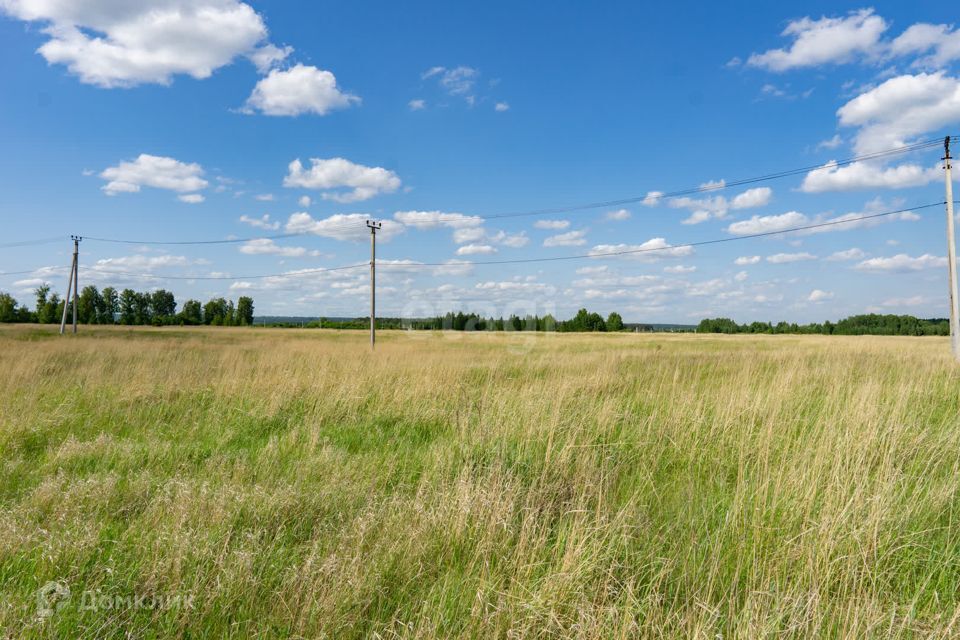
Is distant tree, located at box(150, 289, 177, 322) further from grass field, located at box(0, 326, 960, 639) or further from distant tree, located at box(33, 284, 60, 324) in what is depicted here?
grass field, located at box(0, 326, 960, 639)

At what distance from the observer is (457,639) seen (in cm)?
214

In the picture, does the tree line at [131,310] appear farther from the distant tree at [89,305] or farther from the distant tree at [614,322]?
the distant tree at [614,322]

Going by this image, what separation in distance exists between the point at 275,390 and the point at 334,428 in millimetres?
2598

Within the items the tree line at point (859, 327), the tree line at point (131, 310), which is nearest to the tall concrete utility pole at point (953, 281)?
the tree line at point (859, 327)

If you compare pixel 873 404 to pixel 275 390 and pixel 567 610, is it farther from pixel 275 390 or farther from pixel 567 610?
pixel 275 390

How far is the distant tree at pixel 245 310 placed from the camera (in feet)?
352

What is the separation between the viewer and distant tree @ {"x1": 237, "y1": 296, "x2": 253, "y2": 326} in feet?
352

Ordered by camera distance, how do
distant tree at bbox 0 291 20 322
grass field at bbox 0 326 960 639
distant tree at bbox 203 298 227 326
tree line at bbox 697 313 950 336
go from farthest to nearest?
distant tree at bbox 203 298 227 326 < distant tree at bbox 0 291 20 322 < tree line at bbox 697 313 950 336 < grass field at bbox 0 326 960 639

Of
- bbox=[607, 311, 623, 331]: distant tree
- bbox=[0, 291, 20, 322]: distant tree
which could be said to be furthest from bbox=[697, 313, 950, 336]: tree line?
bbox=[0, 291, 20, 322]: distant tree

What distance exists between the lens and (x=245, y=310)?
11156 centimetres

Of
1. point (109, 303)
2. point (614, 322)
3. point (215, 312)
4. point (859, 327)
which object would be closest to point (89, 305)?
A: point (109, 303)

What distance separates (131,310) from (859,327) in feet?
488

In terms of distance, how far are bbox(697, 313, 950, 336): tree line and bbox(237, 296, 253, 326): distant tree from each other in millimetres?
101209

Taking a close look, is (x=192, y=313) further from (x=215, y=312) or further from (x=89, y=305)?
(x=89, y=305)
